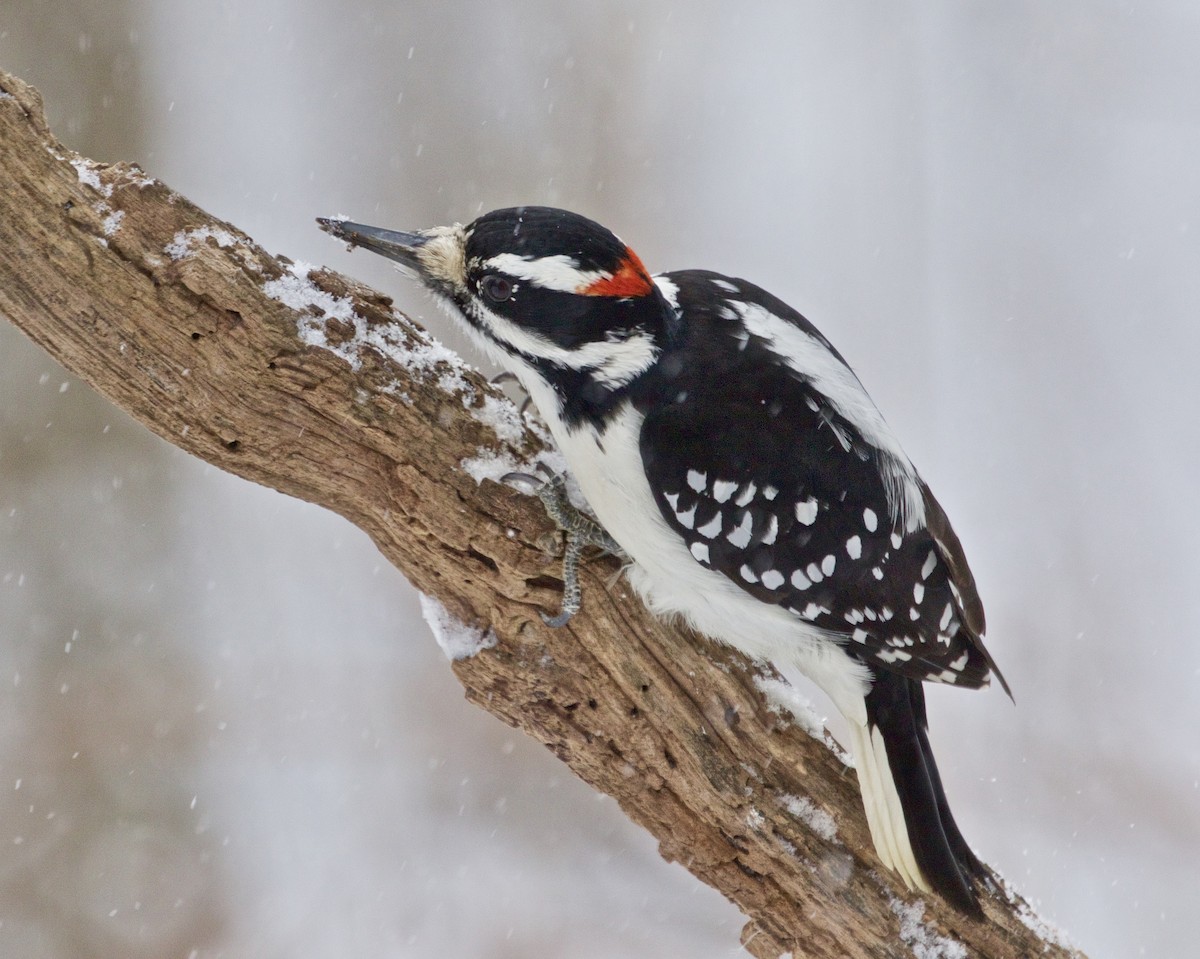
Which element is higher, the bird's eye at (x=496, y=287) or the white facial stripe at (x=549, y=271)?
the white facial stripe at (x=549, y=271)

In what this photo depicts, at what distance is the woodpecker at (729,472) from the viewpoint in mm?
1998

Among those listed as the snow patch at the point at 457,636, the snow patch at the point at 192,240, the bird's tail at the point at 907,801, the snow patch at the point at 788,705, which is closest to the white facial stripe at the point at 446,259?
the snow patch at the point at 192,240

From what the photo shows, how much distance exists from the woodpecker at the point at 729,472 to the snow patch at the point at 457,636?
33 centimetres

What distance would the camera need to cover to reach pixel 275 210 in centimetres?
458

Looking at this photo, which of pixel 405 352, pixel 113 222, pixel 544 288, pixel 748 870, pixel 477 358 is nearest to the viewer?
pixel 113 222

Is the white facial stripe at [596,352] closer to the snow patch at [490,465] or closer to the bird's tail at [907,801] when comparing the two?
the snow patch at [490,465]

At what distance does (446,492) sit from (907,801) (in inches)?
43.5

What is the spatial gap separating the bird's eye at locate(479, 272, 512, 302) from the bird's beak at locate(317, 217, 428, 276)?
154 mm

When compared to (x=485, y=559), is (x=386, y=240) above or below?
above

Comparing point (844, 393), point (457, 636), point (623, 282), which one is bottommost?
point (457, 636)

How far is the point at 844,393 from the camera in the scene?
2.21 m

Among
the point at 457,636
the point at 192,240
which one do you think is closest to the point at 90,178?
A: the point at 192,240

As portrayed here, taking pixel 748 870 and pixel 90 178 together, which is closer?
pixel 90 178

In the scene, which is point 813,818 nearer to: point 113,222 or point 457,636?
point 457,636
